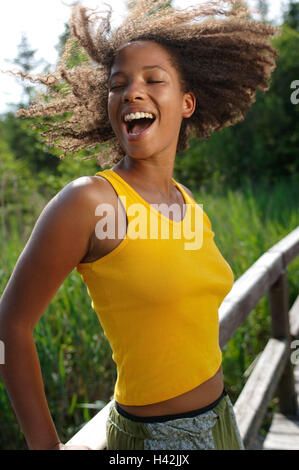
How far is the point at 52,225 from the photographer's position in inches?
33.5

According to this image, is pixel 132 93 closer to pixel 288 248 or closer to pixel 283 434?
pixel 288 248

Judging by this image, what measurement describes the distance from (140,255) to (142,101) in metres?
0.34

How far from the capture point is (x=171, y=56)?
118 cm

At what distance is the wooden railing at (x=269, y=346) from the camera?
5.17 ft

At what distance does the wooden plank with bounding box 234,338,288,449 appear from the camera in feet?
6.43

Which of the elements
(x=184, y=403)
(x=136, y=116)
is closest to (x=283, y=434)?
(x=184, y=403)

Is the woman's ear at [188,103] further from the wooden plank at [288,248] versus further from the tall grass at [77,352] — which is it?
the wooden plank at [288,248]

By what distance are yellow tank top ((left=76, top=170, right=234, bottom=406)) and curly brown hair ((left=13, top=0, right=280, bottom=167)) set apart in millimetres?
381

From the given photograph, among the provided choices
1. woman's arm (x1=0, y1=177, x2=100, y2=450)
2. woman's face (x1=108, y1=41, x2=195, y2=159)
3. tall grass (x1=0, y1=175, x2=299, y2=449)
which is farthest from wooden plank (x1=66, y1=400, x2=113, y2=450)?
tall grass (x1=0, y1=175, x2=299, y2=449)

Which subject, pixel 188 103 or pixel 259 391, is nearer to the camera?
pixel 188 103

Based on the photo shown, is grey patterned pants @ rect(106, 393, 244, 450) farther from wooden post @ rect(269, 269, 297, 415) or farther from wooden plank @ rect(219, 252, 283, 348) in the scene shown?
wooden post @ rect(269, 269, 297, 415)

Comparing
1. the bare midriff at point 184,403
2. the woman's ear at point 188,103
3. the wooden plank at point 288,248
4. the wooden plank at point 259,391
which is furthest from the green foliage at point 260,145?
the bare midriff at point 184,403

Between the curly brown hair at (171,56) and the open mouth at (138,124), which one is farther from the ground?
the curly brown hair at (171,56)

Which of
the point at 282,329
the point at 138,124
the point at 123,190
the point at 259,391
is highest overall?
the point at 138,124
